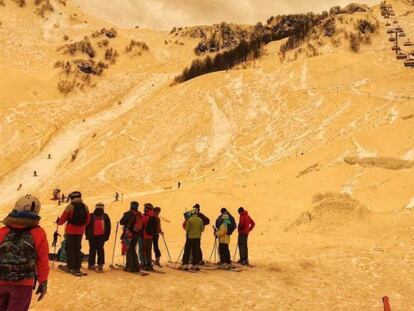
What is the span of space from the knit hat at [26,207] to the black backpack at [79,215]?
14.8 feet

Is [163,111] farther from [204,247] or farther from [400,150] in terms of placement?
[204,247]

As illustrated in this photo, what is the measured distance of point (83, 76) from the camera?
75875 millimetres

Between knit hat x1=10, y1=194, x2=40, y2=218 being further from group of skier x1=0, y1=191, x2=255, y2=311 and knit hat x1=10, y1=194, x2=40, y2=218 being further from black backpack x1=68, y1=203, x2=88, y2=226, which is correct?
black backpack x1=68, y1=203, x2=88, y2=226

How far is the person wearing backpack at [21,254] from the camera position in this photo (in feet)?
16.6

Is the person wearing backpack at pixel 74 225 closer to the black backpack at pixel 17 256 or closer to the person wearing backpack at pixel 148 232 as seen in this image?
the person wearing backpack at pixel 148 232

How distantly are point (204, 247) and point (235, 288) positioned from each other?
912 centimetres

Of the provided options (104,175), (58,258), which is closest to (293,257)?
(58,258)

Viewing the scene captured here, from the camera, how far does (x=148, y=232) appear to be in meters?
11.7

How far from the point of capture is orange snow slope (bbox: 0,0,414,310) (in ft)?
34.7

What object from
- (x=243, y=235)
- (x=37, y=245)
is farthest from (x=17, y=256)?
(x=243, y=235)

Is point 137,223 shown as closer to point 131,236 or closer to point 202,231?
point 131,236

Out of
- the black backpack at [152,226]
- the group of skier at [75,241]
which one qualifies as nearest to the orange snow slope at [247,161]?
the group of skier at [75,241]

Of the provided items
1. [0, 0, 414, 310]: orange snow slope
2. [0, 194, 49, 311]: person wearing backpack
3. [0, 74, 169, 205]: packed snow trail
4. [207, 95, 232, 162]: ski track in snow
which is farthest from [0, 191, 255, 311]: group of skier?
[207, 95, 232, 162]: ski track in snow

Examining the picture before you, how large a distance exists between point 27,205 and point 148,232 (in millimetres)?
6681
